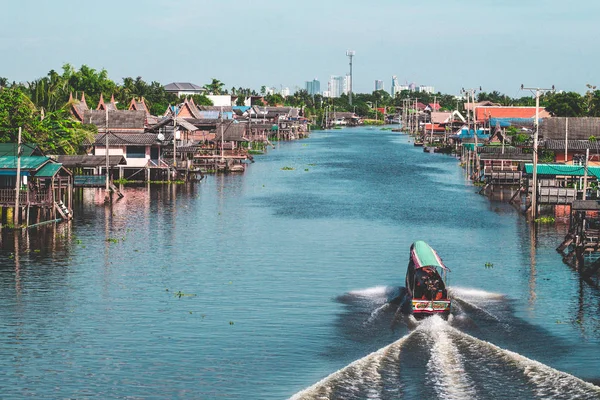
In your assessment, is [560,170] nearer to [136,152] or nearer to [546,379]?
[546,379]

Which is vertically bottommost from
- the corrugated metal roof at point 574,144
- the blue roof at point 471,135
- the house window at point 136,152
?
the house window at point 136,152

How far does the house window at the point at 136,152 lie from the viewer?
256 ft

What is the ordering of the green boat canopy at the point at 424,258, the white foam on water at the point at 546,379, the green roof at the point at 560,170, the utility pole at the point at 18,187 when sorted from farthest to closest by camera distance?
the green roof at the point at 560,170, the utility pole at the point at 18,187, the green boat canopy at the point at 424,258, the white foam on water at the point at 546,379

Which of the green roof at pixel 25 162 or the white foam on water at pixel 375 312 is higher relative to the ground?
the green roof at pixel 25 162

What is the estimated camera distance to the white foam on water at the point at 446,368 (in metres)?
23.4

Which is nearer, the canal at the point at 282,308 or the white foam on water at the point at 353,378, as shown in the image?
the white foam on water at the point at 353,378

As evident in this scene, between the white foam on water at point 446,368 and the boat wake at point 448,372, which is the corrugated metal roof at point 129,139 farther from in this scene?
the white foam on water at point 446,368

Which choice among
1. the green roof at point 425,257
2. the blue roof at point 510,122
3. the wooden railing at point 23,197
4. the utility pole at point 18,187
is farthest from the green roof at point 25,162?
the blue roof at point 510,122

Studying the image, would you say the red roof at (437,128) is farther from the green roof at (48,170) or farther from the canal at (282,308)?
the green roof at (48,170)

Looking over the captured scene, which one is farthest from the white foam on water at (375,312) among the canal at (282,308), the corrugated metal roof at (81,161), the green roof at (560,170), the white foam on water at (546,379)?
the corrugated metal roof at (81,161)

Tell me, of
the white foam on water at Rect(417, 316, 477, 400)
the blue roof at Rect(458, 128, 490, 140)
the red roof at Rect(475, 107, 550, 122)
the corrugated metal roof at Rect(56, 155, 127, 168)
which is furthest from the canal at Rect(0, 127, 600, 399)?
the red roof at Rect(475, 107, 550, 122)

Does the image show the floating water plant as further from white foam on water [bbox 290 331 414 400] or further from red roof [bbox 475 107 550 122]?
red roof [bbox 475 107 550 122]

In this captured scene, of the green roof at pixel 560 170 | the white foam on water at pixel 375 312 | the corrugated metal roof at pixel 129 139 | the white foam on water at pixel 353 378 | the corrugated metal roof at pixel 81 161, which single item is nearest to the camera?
the white foam on water at pixel 353 378

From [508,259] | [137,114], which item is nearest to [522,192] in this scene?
[508,259]
